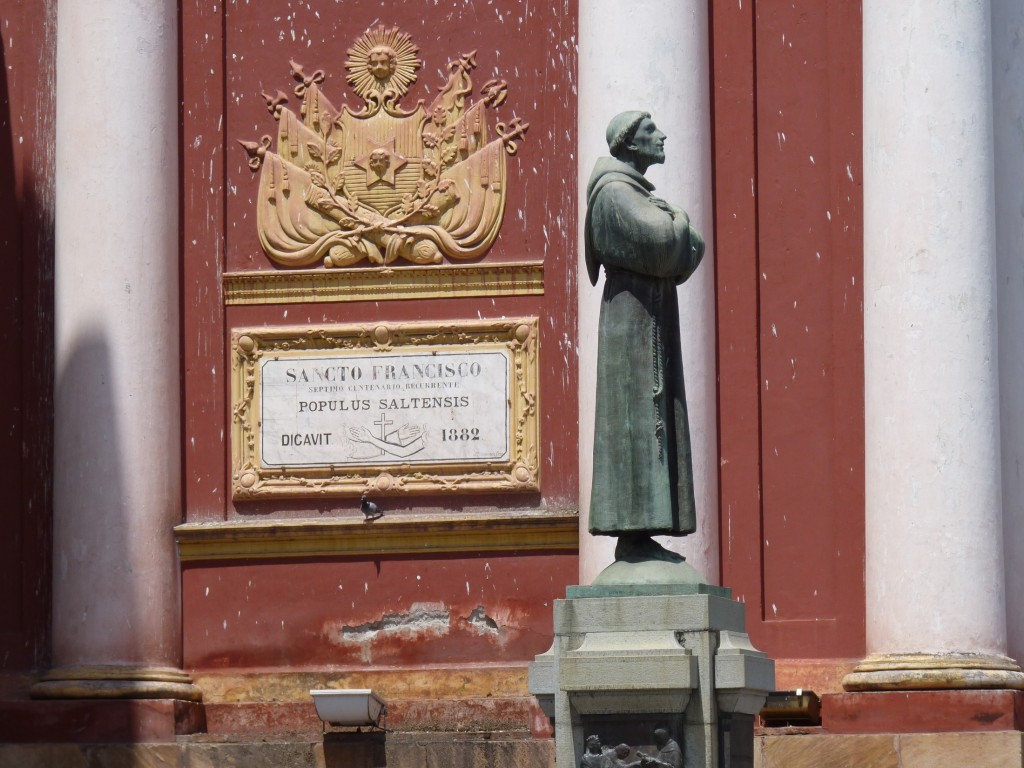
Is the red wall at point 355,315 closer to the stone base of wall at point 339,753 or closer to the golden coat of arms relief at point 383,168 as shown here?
the golden coat of arms relief at point 383,168

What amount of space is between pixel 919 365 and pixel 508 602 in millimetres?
3372

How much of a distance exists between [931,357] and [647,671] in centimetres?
626

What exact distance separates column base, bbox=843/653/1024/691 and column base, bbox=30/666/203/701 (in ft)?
15.6

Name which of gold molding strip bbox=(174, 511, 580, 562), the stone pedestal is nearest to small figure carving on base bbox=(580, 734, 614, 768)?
the stone pedestal

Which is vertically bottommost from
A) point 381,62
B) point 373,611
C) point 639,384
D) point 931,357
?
point 373,611

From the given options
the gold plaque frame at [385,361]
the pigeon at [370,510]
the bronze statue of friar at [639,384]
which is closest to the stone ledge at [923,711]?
the gold plaque frame at [385,361]

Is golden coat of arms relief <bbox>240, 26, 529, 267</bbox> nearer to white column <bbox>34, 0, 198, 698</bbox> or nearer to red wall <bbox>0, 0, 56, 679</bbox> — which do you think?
white column <bbox>34, 0, 198, 698</bbox>

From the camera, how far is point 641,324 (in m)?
13.1

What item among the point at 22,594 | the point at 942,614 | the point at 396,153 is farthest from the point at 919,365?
the point at 22,594

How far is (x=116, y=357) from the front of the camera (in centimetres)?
1914

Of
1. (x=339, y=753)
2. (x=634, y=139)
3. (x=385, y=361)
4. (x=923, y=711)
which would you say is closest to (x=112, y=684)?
(x=339, y=753)

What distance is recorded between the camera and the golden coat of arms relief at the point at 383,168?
19438mm

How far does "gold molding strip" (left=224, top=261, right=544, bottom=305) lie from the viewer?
1925 centimetres

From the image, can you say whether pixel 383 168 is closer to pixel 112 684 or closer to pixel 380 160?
pixel 380 160
